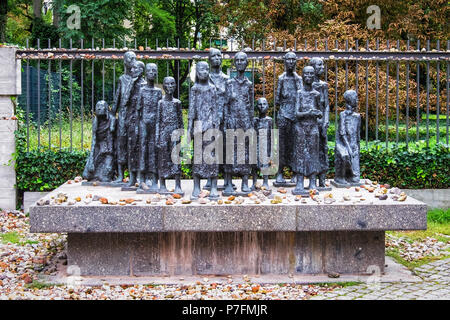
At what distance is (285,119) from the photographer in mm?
7215

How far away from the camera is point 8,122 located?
9.84 meters

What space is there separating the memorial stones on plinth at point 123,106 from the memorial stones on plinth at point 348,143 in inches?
113

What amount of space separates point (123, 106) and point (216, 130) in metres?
1.51

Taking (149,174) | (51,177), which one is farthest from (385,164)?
(51,177)

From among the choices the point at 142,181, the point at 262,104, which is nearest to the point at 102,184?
the point at 142,181

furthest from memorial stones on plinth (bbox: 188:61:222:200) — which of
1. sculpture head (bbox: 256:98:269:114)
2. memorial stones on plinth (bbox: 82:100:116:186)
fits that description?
memorial stones on plinth (bbox: 82:100:116:186)

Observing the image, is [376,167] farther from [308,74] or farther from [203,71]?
[203,71]

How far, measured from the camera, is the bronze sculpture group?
6430 mm

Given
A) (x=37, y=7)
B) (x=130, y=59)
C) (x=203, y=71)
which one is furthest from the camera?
(x=37, y=7)

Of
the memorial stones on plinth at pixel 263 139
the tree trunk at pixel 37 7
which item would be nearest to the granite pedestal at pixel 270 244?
the memorial stones on plinth at pixel 263 139

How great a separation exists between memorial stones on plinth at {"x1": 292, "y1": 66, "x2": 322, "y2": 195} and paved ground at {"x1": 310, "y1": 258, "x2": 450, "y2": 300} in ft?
4.48

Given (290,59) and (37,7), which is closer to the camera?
(290,59)

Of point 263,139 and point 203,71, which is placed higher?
point 203,71

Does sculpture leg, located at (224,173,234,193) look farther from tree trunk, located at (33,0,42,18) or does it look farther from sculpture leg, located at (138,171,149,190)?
tree trunk, located at (33,0,42,18)
